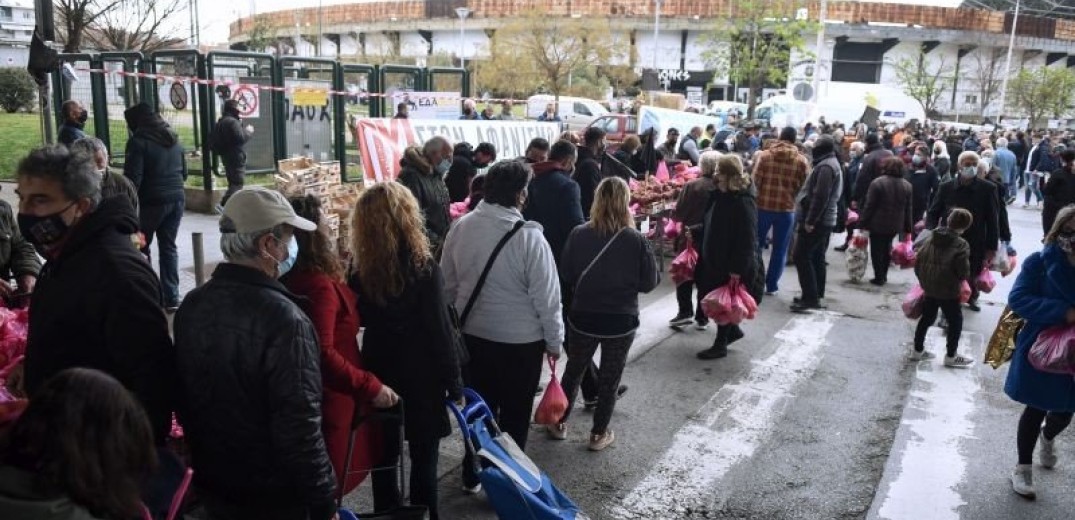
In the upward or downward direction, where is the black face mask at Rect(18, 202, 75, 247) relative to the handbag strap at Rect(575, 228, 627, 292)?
upward

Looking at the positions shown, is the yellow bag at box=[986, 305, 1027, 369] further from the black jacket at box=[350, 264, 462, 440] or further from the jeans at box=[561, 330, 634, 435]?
the black jacket at box=[350, 264, 462, 440]

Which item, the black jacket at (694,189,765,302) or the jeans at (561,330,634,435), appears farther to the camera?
the black jacket at (694,189,765,302)

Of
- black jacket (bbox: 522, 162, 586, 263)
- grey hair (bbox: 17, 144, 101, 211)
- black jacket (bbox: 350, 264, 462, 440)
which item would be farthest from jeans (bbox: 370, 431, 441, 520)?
black jacket (bbox: 522, 162, 586, 263)

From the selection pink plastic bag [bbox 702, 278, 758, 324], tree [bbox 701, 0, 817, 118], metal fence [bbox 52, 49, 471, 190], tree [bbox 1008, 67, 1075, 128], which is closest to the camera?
pink plastic bag [bbox 702, 278, 758, 324]

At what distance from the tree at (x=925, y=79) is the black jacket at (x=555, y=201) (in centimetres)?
5391

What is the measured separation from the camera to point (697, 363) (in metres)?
6.99

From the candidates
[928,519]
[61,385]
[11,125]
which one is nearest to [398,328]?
[61,385]

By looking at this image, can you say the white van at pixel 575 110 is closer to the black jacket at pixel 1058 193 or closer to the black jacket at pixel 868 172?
the black jacket at pixel 868 172

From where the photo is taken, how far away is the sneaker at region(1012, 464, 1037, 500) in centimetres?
Answer: 462

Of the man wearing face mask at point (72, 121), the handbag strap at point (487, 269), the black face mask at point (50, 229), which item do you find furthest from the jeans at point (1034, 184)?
the black face mask at point (50, 229)

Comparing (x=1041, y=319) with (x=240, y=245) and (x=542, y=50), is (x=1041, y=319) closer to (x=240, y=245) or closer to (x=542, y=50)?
(x=240, y=245)

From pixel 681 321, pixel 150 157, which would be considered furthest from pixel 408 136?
pixel 681 321

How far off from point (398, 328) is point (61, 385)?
1662 millimetres

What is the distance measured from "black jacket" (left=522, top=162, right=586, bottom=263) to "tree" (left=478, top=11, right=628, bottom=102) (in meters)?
40.2
